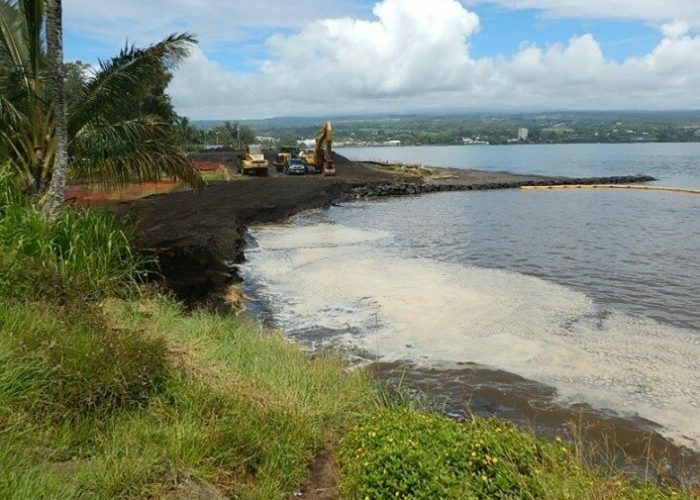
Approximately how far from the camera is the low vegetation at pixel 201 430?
14.5 feet

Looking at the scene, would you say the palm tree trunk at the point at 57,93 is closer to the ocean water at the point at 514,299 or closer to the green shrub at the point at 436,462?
the ocean water at the point at 514,299

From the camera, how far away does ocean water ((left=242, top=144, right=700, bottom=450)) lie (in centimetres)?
994

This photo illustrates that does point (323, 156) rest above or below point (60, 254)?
below

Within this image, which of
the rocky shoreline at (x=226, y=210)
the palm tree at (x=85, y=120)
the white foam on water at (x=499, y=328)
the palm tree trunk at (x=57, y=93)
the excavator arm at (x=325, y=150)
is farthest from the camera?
the excavator arm at (x=325, y=150)

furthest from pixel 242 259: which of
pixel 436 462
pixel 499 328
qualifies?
pixel 436 462

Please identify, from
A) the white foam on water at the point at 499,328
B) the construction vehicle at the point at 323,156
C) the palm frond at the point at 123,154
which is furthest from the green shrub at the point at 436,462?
the construction vehicle at the point at 323,156

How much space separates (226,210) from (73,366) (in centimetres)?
2361

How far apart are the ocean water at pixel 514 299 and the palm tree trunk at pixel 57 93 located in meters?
5.05

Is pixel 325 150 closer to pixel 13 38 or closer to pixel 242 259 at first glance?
pixel 242 259

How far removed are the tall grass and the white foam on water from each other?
4138 mm

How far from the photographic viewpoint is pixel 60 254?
941 centimetres

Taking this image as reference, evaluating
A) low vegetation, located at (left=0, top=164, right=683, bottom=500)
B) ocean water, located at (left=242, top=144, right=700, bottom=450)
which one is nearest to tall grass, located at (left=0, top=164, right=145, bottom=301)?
low vegetation, located at (left=0, top=164, right=683, bottom=500)

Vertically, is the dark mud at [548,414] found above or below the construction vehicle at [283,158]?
below

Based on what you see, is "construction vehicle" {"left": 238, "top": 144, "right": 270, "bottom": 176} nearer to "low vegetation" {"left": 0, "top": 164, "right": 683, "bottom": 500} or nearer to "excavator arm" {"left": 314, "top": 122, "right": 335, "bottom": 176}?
"excavator arm" {"left": 314, "top": 122, "right": 335, "bottom": 176}
